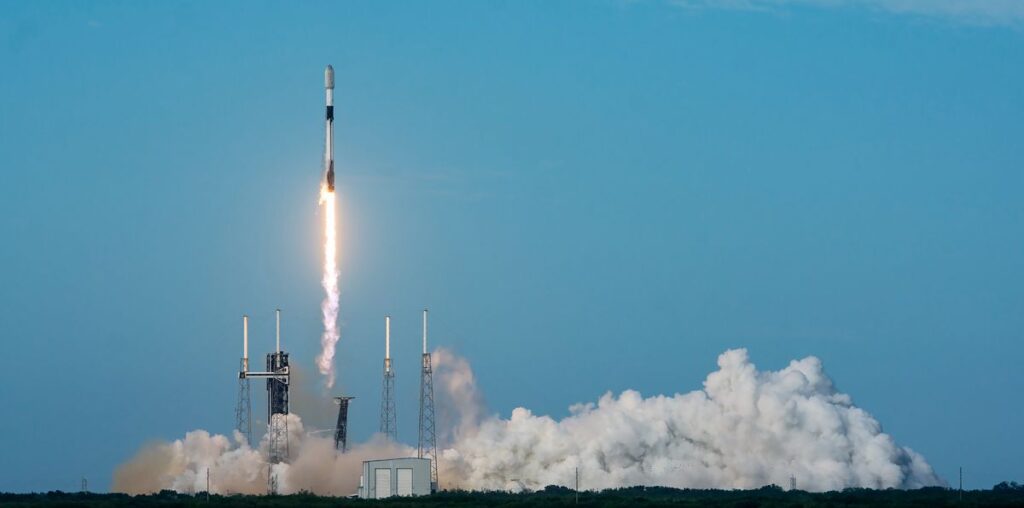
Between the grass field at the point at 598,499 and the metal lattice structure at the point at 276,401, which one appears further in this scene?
the metal lattice structure at the point at 276,401

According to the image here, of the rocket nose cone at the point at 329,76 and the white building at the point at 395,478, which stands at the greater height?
the rocket nose cone at the point at 329,76

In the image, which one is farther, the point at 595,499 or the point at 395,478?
the point at 595,499

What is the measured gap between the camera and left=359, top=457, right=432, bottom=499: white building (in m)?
123

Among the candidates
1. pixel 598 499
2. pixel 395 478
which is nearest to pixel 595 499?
pixel 598 499

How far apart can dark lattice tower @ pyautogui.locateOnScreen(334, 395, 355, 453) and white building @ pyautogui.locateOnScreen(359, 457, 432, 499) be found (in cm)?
527

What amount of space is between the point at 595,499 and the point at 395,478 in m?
12.4

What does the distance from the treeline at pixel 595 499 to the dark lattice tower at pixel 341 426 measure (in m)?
4.25

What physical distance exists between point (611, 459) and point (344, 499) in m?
20.2

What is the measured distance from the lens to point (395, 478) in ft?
403

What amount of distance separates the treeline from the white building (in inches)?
53.9

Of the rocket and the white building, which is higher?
the rocket

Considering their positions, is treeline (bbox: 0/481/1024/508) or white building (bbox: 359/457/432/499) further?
white building (bbox: 359/457/432/499)

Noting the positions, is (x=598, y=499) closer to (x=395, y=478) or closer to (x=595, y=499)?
(x=595, y=499)

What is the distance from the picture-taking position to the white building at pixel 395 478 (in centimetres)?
12275
